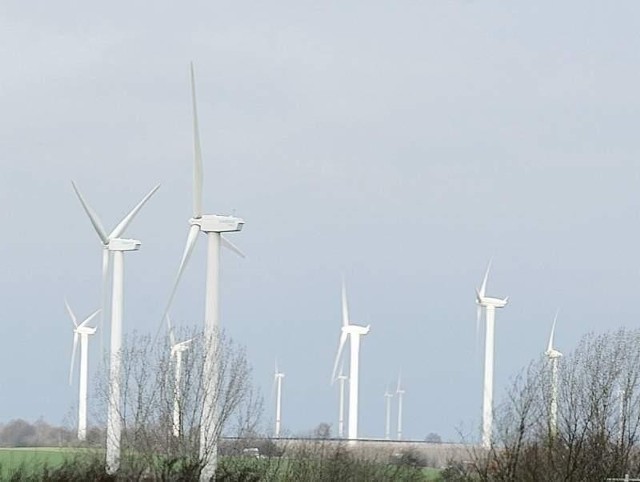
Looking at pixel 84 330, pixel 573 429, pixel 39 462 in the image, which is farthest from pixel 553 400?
pixel 84 330

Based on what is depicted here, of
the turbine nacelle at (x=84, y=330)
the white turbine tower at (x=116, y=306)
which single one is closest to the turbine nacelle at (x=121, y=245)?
the white turbine tower at (x=116, y=306)

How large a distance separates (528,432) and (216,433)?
34.6 feet

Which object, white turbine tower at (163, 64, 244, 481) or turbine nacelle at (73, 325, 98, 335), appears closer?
white turbine tower at (163, 64, 244, 481)

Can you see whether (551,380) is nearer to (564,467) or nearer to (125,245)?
(564,467)

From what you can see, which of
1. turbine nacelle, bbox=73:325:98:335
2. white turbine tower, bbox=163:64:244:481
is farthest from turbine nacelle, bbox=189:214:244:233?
turbine nacelle, bbox=73:325:98:335

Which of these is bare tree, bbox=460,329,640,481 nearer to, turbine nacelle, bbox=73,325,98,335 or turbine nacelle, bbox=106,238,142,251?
turbine nacelle, bbox=106,238,142,251

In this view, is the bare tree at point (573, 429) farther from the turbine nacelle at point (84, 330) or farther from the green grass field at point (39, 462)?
the turbine nacelle at point (84, 330)

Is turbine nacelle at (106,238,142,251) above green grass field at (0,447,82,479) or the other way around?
above

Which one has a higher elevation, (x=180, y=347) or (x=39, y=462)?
(x=180, y=347)

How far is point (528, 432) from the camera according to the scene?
141 feet

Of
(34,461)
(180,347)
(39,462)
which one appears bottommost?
(34,461)

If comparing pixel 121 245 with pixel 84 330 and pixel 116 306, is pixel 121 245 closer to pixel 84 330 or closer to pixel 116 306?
pixel 116 306

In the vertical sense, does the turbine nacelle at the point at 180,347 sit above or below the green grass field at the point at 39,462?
above

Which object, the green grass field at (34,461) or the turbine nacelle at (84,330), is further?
the turbine nacelle at (84,330)
